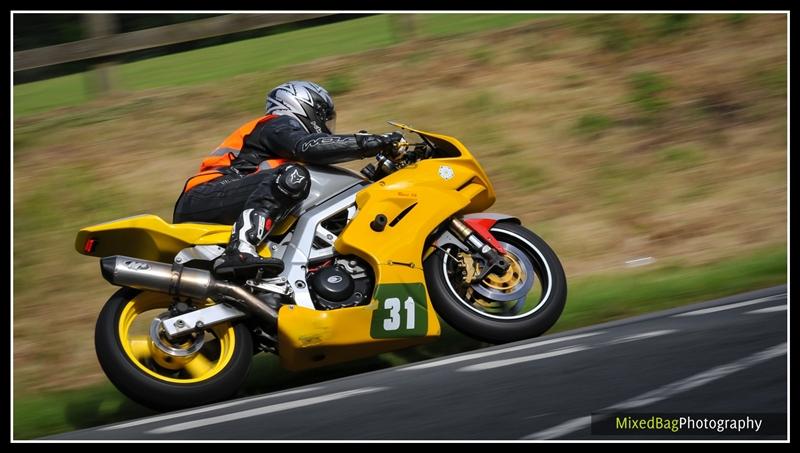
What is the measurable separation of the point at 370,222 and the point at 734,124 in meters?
5.33

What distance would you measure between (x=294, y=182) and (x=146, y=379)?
1318mm

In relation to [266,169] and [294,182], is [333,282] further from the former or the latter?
[266,169]

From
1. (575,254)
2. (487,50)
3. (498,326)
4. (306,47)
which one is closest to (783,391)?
(498,326)

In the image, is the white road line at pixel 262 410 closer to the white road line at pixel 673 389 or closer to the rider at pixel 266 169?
the rider at pixel 266 169

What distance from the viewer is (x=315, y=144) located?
19.5 feet

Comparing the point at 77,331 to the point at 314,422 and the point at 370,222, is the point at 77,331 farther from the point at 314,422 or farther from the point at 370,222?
the point at 314,422

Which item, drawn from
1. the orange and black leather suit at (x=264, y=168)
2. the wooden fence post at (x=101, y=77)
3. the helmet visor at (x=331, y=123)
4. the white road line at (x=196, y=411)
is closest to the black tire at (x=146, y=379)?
the white road line at (x=196, y=411)

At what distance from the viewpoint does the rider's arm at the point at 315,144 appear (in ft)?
19.5

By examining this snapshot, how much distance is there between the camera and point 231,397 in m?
5.58

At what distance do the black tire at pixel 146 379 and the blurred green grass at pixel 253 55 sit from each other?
5970 mm

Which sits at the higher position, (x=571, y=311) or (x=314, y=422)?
(x=314, y=422)

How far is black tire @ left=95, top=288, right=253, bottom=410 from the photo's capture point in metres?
5.34

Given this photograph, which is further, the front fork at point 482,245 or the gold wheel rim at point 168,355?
the front fork at point 482,245

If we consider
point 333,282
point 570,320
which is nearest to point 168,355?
point 333,282
